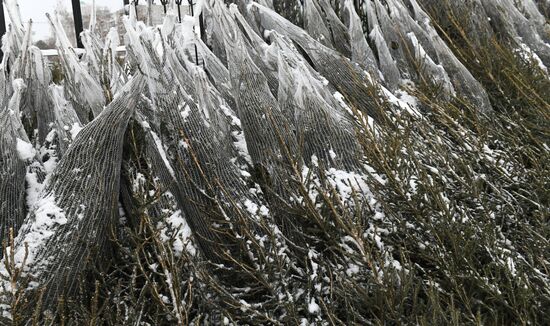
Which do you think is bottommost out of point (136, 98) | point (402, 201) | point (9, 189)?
point (9, 189)

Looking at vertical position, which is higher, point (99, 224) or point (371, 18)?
point (371, 18)

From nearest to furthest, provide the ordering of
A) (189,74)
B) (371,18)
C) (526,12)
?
(189,74), (371,18), (526,12)

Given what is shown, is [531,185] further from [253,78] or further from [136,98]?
[136,98]

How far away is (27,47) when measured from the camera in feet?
11.6

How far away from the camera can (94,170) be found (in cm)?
272

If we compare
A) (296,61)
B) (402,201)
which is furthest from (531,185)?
(296,61)

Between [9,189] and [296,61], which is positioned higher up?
[296,61]

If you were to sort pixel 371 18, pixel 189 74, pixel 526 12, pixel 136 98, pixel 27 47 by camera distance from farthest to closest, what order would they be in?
1. pixel 526 12
2. pixel 371 18
3. pixel 27 47
4. pixel 189 74
5. pixel 136 98

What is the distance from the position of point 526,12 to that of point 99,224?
13.1 feet

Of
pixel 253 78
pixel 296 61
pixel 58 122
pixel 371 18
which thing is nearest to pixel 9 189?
pixel 58 122

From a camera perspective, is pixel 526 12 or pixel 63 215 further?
pixel 526 12

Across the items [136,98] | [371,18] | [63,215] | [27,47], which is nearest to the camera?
[63,215]

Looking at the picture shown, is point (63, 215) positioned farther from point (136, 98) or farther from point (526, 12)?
point (526, 12)

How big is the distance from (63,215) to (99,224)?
151 millimetres
